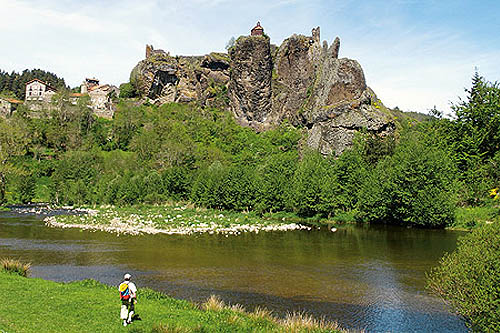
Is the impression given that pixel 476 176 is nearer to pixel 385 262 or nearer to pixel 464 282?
pixel 385 262

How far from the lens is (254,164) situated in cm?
9969

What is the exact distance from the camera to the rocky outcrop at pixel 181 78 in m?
138

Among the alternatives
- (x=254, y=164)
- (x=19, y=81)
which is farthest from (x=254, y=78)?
(x=19, y=81)

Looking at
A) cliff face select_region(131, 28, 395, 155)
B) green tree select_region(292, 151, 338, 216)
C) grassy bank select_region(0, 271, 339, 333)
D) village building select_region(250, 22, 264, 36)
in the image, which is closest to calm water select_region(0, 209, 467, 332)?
grassy bank select_region(0, 271, 339, 333)

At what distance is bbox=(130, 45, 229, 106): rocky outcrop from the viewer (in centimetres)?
13775

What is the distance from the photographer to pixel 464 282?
14156 millimetres

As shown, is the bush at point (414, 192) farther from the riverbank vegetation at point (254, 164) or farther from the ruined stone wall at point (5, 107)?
the ruined stone wall at point (5, 107)

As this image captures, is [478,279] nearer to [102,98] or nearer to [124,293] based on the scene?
[124,293]

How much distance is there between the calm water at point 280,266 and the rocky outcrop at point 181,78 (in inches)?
3778

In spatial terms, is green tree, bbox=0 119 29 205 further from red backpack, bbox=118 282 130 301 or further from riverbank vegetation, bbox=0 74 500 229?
red backpack, bbox=118 282 130 301

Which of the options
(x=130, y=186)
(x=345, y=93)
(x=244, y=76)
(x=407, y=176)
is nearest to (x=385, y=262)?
(x=407, y=176)

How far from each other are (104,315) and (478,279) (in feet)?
44.7

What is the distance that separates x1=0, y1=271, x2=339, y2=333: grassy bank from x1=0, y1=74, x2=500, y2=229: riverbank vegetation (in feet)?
138

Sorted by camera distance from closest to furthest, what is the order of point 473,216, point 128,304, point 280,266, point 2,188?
point 128,304
point 280,266
point 473,216
point 2,188
